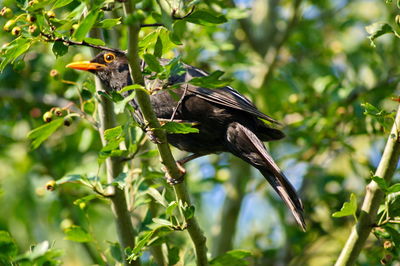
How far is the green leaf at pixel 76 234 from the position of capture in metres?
4.12

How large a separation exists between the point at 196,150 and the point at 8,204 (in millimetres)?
3085

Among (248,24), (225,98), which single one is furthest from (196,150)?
(248,24)

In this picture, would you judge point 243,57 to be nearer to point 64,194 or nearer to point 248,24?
point 248,24

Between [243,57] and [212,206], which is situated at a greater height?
[243,57]

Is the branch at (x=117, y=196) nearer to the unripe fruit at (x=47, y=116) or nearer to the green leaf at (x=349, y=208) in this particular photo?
the unripe fruit at (x=47, y=116)

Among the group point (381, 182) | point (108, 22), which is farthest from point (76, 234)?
point (381, 182)

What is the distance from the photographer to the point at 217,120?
4641 mm

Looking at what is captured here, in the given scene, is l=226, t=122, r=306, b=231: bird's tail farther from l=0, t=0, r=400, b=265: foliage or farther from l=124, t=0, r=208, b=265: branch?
l=124, t=0, r=208, b=265: branch

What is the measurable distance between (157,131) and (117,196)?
105cm

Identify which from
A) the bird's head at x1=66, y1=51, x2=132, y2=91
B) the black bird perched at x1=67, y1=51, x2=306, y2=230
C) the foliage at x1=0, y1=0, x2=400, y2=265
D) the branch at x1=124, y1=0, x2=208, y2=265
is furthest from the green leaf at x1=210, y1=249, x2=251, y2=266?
the bird's head at x1=66, y1=51, x2=132, y2=91

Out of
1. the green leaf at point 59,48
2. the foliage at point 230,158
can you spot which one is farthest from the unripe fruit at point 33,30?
the foliage at point 230,158

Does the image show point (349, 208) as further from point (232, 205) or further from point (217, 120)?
point (232, 205)

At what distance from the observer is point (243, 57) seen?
5.91 metres

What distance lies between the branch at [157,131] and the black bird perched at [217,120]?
814mm
